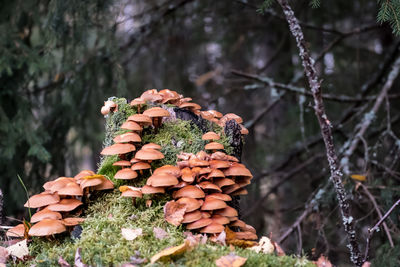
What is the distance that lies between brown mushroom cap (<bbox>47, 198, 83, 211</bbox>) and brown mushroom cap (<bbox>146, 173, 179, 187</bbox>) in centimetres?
55

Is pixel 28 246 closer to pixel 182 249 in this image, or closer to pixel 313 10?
pixel 182 249

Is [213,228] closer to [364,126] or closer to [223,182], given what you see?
[223,182]

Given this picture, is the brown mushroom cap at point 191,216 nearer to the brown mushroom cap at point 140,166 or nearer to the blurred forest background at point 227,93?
the brown mushroom cap at point 140,166

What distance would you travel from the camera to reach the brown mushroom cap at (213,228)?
2.48 meters

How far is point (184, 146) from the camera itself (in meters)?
3.15

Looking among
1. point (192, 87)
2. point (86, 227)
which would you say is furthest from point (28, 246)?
point (192, 87)

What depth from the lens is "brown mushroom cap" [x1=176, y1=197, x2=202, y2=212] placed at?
2.51m

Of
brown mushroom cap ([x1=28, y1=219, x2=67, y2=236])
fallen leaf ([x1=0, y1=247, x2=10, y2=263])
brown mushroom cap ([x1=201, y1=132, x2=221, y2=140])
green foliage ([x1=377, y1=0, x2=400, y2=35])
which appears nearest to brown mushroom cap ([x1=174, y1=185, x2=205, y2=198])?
brown mushroom cap ([x1=201, y1=132, x2=221, y2=140])

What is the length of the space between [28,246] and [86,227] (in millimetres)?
455

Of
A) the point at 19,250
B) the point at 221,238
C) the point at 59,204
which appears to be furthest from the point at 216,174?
the point at 19,250

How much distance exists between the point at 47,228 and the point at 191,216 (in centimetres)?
94

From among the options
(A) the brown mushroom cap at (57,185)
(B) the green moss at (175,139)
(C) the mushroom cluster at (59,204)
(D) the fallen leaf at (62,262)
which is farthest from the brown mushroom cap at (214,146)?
(D) the fallen leaf at (62,262)

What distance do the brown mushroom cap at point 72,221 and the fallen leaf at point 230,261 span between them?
1065 mm

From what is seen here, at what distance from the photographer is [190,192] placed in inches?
101
